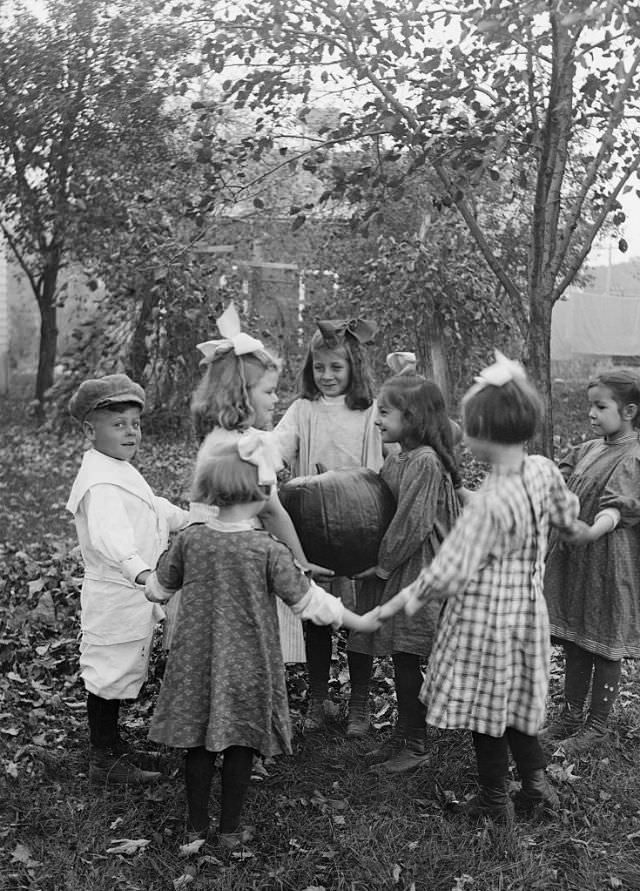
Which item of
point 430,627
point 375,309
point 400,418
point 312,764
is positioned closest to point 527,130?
point 400,418

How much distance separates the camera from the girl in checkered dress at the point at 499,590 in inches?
128

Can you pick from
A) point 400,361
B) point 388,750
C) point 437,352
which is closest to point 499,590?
point 388,750

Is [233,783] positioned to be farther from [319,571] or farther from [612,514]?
[612,514]

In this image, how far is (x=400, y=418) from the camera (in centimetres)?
381

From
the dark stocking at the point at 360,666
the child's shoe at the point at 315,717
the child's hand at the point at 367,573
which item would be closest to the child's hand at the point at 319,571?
the child's hand at the point at 367,573

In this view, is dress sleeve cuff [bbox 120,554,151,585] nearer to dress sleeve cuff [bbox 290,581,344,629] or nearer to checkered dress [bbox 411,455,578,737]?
dress sleeve cuff [bbox 290,581,344,629]

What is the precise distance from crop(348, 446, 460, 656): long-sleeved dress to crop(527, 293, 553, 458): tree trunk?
96.0 inches

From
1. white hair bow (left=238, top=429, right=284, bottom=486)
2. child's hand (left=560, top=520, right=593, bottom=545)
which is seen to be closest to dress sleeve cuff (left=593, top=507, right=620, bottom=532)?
child's hand (left=560, top=520, right=593, bottom=545)

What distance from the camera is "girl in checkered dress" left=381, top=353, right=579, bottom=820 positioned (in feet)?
10.7

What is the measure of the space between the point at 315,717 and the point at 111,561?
4.07ft

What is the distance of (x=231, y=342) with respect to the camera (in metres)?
3.95

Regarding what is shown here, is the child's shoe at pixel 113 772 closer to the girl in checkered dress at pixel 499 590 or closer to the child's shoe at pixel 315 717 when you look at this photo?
the child's shoe at pixel 315 717

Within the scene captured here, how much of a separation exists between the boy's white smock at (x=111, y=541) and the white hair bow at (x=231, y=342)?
598 mm

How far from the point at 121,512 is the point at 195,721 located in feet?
3.08
